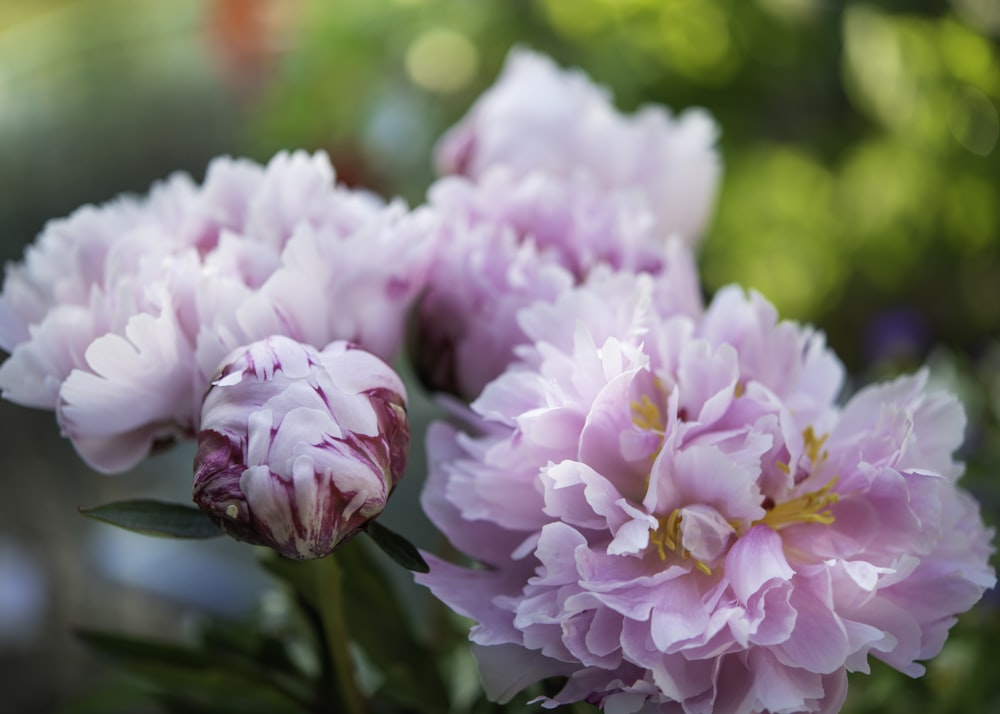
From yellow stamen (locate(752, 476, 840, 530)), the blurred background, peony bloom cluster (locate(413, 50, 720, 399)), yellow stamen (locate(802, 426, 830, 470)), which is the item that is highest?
peony bloom cluster (locate(413, 50, 720, 399))

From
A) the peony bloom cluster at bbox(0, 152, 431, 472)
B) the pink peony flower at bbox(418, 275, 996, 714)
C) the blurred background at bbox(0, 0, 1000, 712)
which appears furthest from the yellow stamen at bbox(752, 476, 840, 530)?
the blurred background at bbox(0, 0, 1000, 712)

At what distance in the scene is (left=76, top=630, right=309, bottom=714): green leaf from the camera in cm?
28

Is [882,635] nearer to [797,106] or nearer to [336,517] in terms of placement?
[336,517]

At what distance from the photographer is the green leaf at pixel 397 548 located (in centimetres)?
22

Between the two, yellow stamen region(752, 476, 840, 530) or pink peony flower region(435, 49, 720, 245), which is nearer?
yellow stamen region(752, 476, 840, 530)

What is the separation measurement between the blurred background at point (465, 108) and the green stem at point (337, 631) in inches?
22.1

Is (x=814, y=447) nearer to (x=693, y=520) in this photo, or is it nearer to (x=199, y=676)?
(x=693, y=520)

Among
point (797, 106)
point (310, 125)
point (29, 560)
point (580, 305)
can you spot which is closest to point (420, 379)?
point (580, 305)

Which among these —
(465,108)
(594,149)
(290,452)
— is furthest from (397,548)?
(465,108)

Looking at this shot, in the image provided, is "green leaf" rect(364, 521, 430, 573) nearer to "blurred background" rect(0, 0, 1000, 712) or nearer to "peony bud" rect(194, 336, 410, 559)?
"peony bud" rect(194, 336, 410, 559)

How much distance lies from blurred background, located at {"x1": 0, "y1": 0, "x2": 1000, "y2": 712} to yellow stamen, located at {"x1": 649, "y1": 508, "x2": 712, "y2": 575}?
64cm

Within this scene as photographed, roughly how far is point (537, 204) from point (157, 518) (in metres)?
0.13

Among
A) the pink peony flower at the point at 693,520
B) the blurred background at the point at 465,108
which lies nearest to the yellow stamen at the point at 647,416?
the pink peony flower at the point at 693,520

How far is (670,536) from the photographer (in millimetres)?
223
